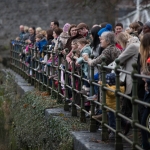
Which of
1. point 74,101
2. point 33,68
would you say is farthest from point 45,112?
point 33,68

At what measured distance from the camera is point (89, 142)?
24.9 feet

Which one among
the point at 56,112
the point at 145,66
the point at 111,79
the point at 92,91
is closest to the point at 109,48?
the point at 92,91

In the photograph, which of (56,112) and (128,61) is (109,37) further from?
(56,112)

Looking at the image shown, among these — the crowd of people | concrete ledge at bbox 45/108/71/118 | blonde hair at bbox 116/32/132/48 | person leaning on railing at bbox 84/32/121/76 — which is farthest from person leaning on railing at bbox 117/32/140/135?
concrete ledge at bbox 45/108/71/118

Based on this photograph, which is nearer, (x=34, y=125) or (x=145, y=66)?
(x=145, y=66)

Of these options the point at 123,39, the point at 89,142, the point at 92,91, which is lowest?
the point at 89,142

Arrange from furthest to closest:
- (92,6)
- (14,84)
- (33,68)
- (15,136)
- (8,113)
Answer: (92,6) → (14,84) → (33,68) → (8,113) → (15,136)

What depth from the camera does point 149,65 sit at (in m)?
7.16

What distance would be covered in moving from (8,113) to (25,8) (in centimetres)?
1864

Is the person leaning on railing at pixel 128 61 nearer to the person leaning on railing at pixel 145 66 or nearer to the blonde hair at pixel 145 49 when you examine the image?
the person leaning on railing at pixel 145 66

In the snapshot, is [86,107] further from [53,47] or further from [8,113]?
[8,113]

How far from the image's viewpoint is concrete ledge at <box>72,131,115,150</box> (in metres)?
7.34

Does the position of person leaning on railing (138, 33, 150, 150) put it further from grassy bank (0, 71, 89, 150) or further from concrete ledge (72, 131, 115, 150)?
grassy bank (0, 71, 89, 150)

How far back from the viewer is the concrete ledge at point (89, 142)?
7.34 metres
